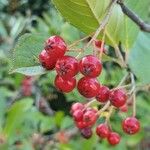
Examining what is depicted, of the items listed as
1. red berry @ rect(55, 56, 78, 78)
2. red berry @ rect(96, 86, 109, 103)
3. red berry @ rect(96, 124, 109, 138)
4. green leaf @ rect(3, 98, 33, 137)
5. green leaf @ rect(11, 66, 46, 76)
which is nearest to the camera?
red berry @ rect(55, 56, 78, 78)

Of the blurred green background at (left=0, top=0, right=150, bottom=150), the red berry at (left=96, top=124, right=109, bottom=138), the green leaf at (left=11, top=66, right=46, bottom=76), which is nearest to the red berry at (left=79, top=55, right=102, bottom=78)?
the green leaf at (left=11, top=66, right=46, bottom=76)

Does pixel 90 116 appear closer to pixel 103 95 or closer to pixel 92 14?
pixel 103 95

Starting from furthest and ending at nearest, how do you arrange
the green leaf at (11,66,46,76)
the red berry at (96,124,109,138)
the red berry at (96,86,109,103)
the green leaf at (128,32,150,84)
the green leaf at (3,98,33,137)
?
the green leaf at (3,98,33,137)
the green leaf at (128,32,150,84)
the red berry at (96,124,109,138)
the red berry at (96,86,109,103)
the green leaf at (11,66,46,76)

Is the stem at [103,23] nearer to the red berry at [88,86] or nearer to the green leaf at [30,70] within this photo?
the red berry at [88,86]

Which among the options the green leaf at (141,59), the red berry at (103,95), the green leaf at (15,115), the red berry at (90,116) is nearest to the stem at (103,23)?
the red berry at (103,95)

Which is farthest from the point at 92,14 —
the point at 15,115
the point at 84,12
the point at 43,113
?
the point at 43,113

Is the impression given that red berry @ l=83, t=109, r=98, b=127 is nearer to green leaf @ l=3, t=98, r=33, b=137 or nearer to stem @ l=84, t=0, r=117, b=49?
stem @ l=84, t=0, r=117, b=49

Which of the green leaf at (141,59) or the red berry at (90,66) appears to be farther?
the green leaf at (141,59)
